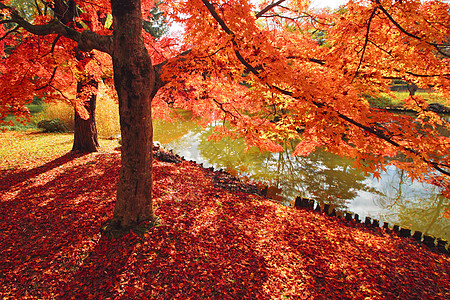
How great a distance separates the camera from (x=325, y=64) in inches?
167

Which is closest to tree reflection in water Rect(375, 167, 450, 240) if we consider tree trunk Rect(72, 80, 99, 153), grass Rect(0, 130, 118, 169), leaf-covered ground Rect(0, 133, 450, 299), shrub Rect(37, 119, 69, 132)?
leaf-covered ground Rect(0, 133, 450, 299)

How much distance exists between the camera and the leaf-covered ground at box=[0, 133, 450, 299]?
2.51 meters

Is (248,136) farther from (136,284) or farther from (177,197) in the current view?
(136,284)

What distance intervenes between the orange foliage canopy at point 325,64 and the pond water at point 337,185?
297 cm

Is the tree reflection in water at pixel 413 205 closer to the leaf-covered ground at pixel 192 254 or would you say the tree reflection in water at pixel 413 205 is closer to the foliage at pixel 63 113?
the leaf-covered ground at pixel 192 254

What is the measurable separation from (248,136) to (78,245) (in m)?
4.51

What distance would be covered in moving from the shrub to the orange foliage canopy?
6.53 metres

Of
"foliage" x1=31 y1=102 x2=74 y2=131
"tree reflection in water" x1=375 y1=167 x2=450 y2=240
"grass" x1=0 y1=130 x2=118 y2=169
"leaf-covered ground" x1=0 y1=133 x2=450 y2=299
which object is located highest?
"foliage" x1=31 y1=102 x2=74 y2=131

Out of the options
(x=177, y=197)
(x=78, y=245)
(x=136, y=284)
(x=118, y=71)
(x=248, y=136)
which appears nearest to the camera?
(x=136, y=284)

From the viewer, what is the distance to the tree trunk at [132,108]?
2.65 m

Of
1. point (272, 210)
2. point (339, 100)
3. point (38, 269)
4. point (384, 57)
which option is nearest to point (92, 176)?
point (38, 269)

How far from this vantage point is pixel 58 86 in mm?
5207

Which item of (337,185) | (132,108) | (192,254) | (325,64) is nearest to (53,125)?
(132,108)

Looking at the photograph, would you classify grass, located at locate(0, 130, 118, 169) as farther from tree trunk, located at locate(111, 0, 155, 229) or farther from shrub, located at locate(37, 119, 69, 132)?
tree trunk, located at locate(111, 0, 155, 229)
